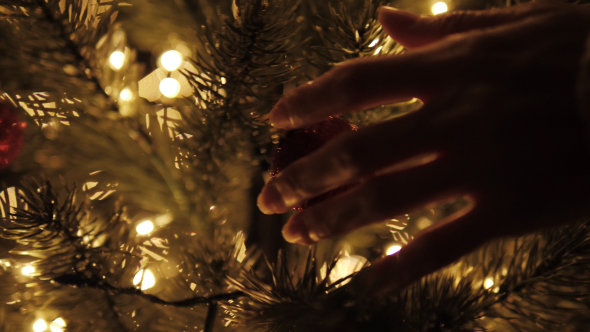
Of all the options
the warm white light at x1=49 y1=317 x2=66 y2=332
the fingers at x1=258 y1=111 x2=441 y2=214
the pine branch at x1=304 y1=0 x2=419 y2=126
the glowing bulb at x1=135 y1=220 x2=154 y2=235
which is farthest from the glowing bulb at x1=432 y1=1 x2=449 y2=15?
the warm white light at x1=49 y1=317 x2=66 y2=332

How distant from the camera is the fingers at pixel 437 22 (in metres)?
0.36

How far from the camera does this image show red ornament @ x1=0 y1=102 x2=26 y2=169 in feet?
1.24

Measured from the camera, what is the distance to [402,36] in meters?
0.37

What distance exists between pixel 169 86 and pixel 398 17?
15.4 inches

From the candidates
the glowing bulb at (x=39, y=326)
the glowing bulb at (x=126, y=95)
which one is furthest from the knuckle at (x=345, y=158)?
the glowing bulb at (x=39, y=326)

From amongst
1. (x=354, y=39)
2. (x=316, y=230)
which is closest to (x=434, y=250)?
(x=316, y=230)

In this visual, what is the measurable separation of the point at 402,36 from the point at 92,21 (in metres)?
0.33

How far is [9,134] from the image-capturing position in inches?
15.1

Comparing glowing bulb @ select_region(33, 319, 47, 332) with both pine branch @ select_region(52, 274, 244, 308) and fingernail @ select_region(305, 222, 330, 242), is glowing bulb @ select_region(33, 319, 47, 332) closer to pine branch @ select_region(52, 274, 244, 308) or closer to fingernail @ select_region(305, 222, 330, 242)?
pine branch @ select_region(52, 274, 244, 308)

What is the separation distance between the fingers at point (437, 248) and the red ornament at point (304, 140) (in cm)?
9

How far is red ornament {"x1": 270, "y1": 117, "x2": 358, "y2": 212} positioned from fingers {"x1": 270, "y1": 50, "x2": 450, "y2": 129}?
2 cm

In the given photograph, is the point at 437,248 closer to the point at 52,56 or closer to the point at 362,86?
the point at 362,86

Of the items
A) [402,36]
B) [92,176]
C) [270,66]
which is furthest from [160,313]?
[402,36]

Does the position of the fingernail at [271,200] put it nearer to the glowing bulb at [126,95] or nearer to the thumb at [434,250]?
the thumb at [434,250]
